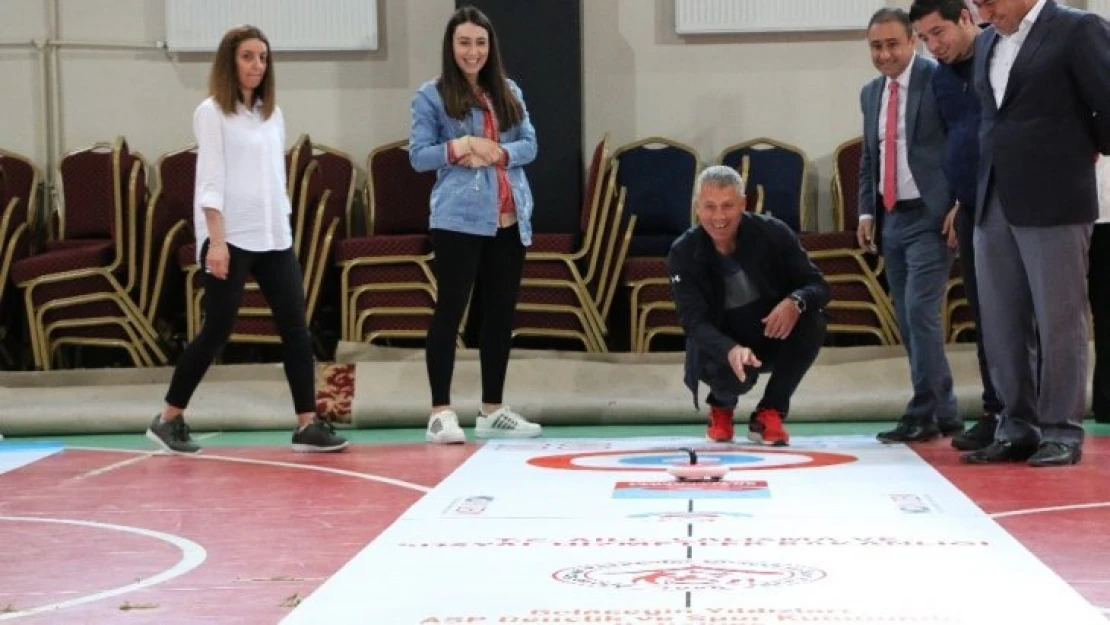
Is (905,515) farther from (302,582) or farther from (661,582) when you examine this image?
(302,582)

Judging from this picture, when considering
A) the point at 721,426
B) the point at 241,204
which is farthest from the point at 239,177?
the point at 721,426

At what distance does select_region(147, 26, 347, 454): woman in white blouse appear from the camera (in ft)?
17.7

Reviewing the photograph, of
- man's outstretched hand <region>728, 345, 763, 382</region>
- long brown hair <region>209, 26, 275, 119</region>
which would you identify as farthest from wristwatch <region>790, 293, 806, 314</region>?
long brown hair <region>209, 26, 275, 119</region>

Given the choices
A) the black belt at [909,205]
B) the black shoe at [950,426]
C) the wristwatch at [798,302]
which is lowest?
the black shoe at [950,426]

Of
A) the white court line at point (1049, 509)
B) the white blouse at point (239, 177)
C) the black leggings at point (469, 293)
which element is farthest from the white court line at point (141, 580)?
the black leggings at point (469, 293)

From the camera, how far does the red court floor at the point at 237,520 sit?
3.05 meters

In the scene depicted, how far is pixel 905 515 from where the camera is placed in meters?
3.84

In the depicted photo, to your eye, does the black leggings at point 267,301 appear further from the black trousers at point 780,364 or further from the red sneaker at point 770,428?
the red sneaker at point 770,428

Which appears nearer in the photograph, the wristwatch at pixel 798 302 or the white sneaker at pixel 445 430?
the wristwatch at pixel 798 302

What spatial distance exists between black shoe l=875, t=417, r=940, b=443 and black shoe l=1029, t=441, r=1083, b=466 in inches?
29.3

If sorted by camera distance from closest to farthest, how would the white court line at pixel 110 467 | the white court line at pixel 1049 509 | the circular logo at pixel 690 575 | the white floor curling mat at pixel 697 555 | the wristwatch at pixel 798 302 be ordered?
1. the white floor curling mat at pixel 697 555
2. the circular logo at pixel 690 575
3. the white court line at pixel 1049 509
4. the white court line at pixel 110 467
5. the wristwatch at pixel 798 302

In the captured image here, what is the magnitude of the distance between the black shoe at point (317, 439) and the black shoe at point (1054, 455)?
234 centimetres

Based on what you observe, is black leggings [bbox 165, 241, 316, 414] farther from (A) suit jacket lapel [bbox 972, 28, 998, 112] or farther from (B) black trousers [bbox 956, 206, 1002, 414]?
(A) suit jacket lapel [bbox 972, 28, 998, 112]

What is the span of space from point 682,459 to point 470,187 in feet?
4.49
